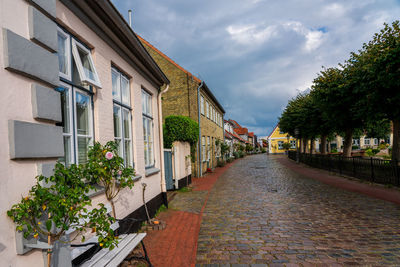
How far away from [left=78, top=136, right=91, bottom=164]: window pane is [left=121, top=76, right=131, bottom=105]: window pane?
5.85 feet

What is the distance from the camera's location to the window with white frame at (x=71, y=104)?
3225 millimetres

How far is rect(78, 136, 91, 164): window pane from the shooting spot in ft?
11.7

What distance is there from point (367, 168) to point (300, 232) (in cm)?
893

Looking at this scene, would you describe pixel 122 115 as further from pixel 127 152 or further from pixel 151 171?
pixel 151 171

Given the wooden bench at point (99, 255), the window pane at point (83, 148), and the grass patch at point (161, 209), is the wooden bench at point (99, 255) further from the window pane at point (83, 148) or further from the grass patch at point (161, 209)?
the grass patch at point (161, 209)

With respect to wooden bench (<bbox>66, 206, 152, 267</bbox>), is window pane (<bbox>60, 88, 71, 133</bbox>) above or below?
above

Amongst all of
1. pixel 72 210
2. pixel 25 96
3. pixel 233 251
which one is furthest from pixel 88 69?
pixel 233 251

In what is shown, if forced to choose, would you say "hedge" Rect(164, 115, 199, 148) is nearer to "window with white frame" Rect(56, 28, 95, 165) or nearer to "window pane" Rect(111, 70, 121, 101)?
"window pane" Rect(111, 70, 121, 101)

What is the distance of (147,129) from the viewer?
7078mm

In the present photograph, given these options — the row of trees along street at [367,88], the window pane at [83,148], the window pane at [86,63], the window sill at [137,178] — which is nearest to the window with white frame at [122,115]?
the window sill at [137,178]

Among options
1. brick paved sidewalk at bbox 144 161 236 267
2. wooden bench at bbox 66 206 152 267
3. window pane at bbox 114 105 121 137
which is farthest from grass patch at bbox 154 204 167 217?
wooden bench at bbox 66 206 152 267

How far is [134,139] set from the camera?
569 cm

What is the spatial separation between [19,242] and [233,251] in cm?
325

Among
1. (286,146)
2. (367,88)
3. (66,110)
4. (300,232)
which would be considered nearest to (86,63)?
(66,110)
